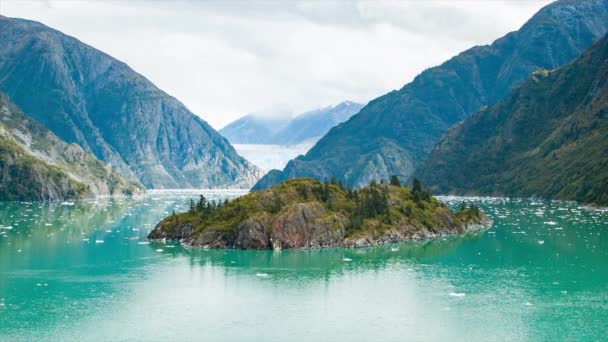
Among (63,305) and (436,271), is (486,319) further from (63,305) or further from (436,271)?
(63,305)

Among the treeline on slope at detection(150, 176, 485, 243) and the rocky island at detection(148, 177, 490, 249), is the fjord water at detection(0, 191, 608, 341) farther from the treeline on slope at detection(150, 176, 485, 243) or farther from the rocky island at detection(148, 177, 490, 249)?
the treeline on slope at detection(150, 176, 485, 243)

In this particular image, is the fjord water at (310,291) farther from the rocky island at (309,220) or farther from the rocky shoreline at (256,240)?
the rocky island at (309,220)

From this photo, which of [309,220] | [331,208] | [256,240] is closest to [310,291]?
[256,240]

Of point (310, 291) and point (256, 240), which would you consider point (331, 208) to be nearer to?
point (256, 240)

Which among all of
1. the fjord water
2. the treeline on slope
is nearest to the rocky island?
the treeline on slope

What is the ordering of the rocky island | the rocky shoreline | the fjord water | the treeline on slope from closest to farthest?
the fjord water
the rocky shoreline
the rocky island
the treeline on slope

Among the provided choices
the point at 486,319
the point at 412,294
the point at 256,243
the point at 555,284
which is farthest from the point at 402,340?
the point at 256,243

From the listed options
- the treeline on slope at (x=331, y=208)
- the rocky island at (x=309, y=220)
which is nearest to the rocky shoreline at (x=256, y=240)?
the rocky island at (x=309, y=220)
